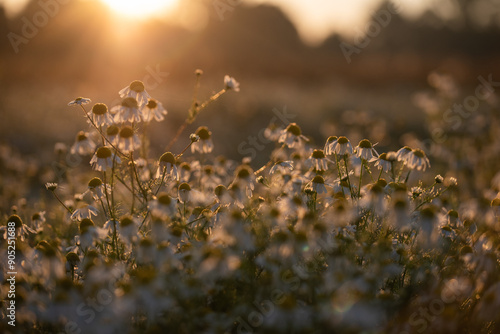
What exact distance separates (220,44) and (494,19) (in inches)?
1601

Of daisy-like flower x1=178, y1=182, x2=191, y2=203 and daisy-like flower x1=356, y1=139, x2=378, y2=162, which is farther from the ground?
daisy-like flower x1=356, y1=139, x2=378, y2=162

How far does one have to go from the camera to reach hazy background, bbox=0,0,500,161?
40.0 ft

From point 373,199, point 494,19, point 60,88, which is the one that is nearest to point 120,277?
point 373,199

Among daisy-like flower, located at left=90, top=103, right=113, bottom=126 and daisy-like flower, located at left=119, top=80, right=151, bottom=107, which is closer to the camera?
daisy-like flower, located at left=90, top=103, right=113, bottom=126

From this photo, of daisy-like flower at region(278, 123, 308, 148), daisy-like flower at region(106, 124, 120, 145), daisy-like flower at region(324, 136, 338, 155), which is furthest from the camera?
daisy-like flower at region(278, 123, 308, 148)

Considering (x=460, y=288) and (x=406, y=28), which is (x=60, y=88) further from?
(x=406, y=28)

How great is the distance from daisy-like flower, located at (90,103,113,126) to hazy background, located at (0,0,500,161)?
69 cm

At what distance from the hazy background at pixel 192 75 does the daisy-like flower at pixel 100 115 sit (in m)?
0.69

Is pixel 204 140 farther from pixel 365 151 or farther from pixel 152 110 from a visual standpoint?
pixel 365 151

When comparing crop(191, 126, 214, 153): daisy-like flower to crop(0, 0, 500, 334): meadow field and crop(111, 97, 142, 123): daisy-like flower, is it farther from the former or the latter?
crop(111, 97, 142, 123): daisy-like flower

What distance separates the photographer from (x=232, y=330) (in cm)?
307

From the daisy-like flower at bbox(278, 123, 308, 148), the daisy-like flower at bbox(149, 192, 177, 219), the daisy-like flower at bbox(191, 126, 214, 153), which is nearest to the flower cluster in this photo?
the daisy-like flower at bbox(149, 192, 177, 219)

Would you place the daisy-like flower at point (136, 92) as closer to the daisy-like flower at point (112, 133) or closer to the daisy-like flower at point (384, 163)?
the daisy-like flower at point (112, 133)

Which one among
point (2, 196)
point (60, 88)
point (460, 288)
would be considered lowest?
point (2, 196)
